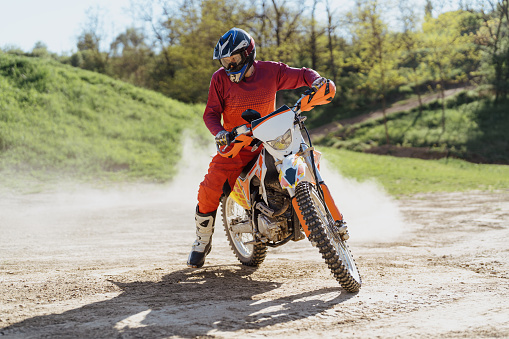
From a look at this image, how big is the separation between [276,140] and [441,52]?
1371 inches

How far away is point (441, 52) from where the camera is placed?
36188mm

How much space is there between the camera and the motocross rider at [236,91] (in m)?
5.30

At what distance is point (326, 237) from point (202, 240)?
199 cm

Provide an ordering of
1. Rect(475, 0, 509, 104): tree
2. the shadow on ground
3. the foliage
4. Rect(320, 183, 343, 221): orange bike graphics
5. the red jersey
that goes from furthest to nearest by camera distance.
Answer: Rect(475, 0, 509, 104): tree
the foliage
the red jersey
Rect(320, 183, 343, 221): orange bike graphics
the shadow on ground

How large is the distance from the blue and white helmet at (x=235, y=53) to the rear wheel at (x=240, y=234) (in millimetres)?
1579

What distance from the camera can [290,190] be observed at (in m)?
4.64

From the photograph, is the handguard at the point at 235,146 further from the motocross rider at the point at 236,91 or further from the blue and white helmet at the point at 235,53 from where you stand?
the blue and white helmet at the point at 235,53

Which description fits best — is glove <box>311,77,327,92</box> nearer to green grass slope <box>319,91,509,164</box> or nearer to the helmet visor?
the helmet visor

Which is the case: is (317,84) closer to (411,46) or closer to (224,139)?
(224,139)

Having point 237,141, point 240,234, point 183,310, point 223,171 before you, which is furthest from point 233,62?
point 183,310

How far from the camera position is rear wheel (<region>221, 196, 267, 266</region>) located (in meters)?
5.67

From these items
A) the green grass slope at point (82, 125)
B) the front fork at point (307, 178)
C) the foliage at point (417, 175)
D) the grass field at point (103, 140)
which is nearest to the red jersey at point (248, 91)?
the front fork at point (307, 178)

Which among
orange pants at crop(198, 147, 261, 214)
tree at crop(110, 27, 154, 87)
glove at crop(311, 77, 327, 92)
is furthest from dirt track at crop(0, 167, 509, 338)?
tree at crop(110, 27, 154, 87)

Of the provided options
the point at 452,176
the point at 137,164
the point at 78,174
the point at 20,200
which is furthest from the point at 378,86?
the point at 20,200
